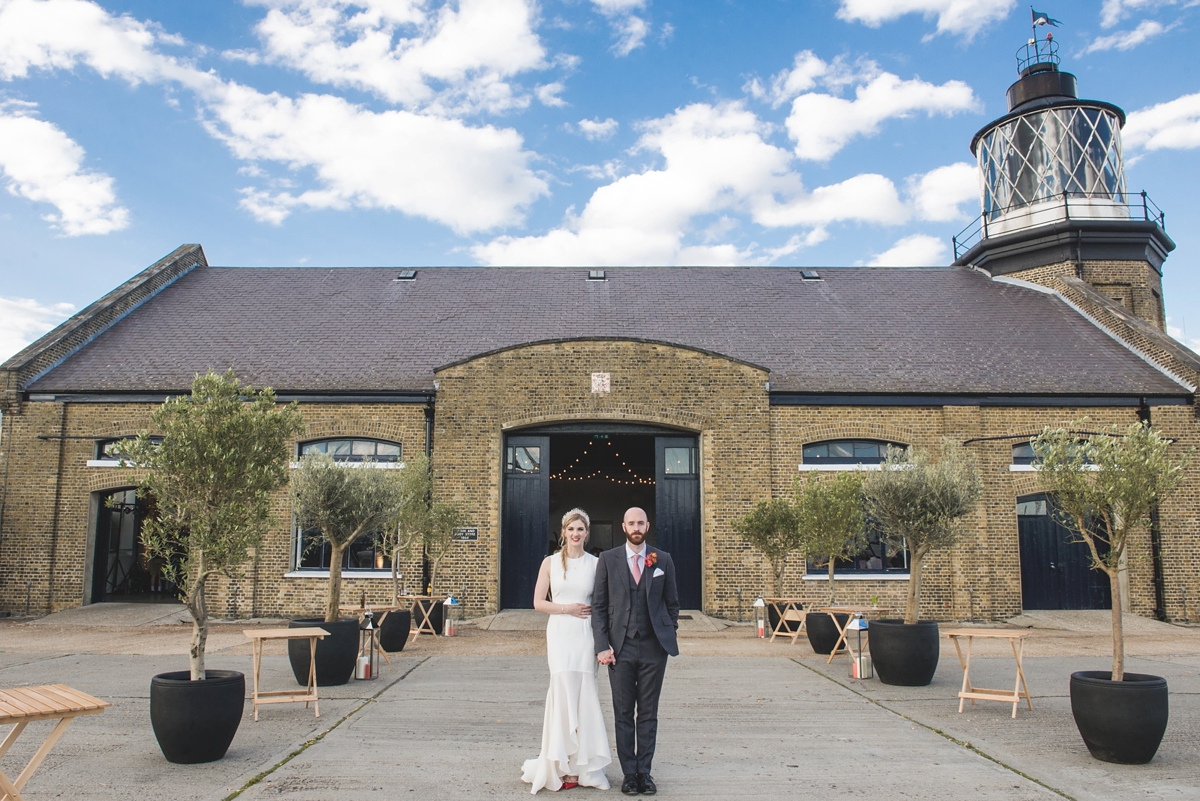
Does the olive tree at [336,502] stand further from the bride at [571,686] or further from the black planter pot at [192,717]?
the bride at [571,686]

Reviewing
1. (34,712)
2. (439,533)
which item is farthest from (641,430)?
(34,712)

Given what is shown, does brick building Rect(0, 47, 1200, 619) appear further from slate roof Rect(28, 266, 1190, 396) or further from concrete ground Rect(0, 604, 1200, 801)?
concrete ground Rect(0, 604, 1200, 801)

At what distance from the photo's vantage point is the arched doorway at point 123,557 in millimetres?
15516

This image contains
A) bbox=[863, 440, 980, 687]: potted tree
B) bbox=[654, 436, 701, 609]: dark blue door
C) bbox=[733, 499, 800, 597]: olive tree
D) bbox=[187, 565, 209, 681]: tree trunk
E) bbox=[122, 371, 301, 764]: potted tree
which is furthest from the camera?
bbox=[654, 436, 701, 609]: dark blue door

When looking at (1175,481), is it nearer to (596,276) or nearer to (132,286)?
(596,276)

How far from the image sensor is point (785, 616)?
1230 centimetres

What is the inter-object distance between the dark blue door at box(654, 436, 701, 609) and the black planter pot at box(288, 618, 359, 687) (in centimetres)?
752

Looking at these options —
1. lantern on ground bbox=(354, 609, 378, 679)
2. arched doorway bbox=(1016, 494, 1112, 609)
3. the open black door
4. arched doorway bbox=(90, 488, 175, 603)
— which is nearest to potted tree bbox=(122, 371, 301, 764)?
lantern on ground bbox=(354, 609, 378, 679)

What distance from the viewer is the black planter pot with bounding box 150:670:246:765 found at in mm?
5418

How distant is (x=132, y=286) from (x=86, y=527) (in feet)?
20.6

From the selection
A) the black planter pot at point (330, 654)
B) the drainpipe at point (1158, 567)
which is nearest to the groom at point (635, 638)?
the black planter pot at point (330, 654)

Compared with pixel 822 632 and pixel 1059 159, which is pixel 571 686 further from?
pixel 1059 159

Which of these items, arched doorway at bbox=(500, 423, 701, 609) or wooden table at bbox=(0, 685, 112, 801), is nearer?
wooden table at bbox=(0, 685, 112, 801)

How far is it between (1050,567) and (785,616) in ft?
21.4
